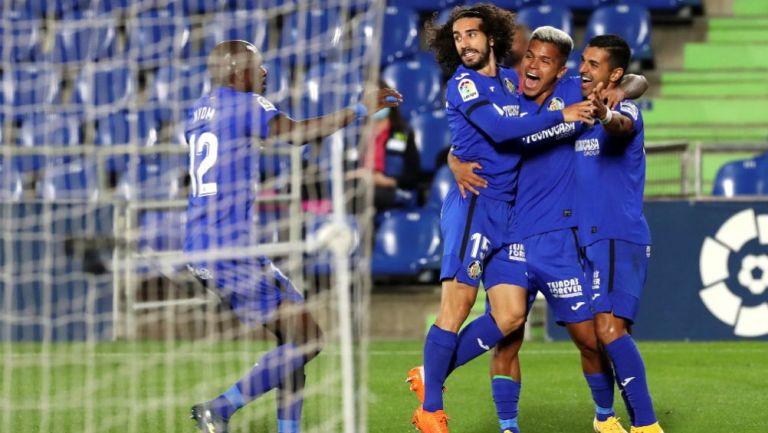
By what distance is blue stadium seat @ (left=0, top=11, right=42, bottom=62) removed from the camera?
12141 millimetres

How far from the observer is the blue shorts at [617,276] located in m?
5.46

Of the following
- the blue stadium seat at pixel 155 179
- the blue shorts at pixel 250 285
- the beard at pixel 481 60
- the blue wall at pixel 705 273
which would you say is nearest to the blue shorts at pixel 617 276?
the beard at pixel 481 60

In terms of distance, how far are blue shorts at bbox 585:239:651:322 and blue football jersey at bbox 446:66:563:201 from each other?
0.47 metres

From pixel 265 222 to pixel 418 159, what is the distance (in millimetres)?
1330

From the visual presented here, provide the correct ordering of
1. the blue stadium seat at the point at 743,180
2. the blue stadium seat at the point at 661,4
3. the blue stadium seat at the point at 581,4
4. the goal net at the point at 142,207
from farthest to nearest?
the blue stadium seat at the point at 581,4 < the blue stadium seat at the point at 661,4 < the blue stadium seat at the point at 743,180 < the goal net at the point at 142,207

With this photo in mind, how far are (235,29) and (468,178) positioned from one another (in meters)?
6.04

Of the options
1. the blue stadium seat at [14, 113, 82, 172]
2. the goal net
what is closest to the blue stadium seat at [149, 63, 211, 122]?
the goal net

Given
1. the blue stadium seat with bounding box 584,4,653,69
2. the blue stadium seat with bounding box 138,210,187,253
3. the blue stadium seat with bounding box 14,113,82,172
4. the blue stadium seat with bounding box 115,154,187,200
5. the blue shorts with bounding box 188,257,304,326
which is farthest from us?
the blue stadium seat with bounding box 584,4,653,69

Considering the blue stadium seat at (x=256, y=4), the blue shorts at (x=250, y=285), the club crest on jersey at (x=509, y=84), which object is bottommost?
the blue shorts at (x=250, y=285)

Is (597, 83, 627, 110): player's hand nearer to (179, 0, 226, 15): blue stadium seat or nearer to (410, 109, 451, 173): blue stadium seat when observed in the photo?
(410, 109, 451, 173): blue stadium seat

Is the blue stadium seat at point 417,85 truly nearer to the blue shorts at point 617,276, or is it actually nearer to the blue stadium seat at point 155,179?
the blue stadium seat at point 155,179

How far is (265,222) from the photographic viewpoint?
10164mm

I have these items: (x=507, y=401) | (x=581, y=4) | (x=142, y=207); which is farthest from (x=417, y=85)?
(x=507, y=401)

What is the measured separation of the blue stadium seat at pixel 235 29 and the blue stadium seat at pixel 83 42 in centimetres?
126
